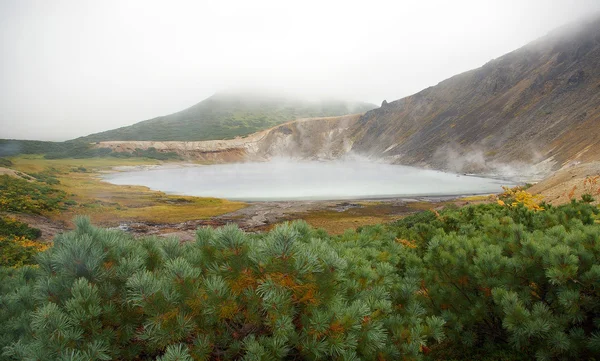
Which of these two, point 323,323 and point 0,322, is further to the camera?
point 0,322

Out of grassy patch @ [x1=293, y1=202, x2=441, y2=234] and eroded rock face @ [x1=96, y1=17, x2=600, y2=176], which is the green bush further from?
eroded rock face @ [x1=96, y1=17, x2=600, y2=176]

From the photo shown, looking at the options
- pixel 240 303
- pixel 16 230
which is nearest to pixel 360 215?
pixel 16 230

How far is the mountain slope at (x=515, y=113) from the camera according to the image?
72.2 m

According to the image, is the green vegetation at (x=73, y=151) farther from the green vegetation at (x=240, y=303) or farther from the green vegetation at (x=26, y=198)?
the green vegetation at (x=240, y=303)

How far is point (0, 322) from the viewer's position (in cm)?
374

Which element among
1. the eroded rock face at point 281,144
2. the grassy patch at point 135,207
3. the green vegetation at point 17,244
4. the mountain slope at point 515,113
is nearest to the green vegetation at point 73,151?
the eroded rock face at point 281,144

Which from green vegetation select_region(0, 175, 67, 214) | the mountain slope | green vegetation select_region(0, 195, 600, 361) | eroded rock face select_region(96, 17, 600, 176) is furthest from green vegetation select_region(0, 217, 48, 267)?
the mountain slope

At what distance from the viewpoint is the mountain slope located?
7219cm

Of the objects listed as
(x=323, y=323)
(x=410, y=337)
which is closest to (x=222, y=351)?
(x=323, y=323)

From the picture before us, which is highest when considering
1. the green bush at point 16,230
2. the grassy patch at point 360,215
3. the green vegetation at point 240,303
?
the green vegetation at point 240,303

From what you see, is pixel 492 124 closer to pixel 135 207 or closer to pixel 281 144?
pixel 135 207

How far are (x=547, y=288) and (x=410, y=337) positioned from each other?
2212 mm

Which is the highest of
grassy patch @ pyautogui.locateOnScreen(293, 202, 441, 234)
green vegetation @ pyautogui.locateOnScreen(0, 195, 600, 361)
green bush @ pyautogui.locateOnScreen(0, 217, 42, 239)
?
green vegetation @ pyautogui.locateOnScreen(0, 195, 600, 361)

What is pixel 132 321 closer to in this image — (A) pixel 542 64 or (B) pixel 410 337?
(B) pixel 410 337
